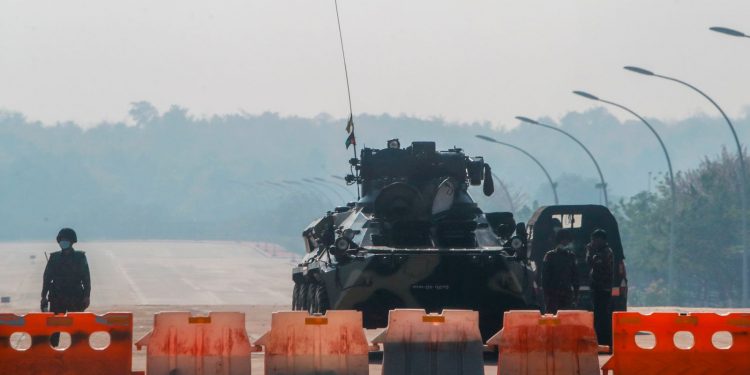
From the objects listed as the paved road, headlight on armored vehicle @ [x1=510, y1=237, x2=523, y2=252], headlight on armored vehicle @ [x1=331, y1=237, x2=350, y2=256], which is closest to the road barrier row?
headlight on armored vehicle @ [x1=510, y1=237, x2=523, y2=252]

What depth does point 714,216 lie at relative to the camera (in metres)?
88.3

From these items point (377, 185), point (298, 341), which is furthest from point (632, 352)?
point (377, 185)

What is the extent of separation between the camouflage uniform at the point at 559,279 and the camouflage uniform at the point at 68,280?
5485 millimetres

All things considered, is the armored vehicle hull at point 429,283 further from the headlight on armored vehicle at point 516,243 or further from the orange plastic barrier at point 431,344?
the orange plastic barrier at point 431,344

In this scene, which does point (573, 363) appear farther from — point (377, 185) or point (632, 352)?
point (377, 185)

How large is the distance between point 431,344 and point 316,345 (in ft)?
3.76

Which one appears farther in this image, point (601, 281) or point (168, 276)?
point (168, 276)

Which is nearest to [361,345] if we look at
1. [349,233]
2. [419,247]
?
[419,247]

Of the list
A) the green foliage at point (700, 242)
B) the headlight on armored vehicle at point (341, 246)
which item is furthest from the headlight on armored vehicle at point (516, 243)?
the green foliage at point (700, 242)

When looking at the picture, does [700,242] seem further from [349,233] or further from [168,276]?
[349,233]

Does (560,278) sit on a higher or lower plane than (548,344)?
higher

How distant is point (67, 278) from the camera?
1986cm

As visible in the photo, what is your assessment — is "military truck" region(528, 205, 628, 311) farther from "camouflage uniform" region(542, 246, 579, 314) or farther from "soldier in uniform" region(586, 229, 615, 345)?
"camouflage uniform" region(542, 246, 579, 314)

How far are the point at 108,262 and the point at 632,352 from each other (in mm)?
110905
